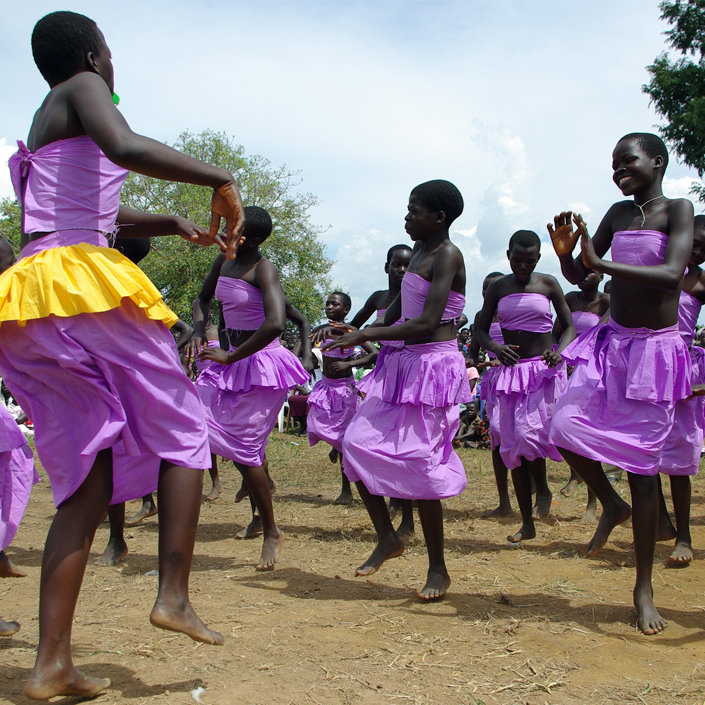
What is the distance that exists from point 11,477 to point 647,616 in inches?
113

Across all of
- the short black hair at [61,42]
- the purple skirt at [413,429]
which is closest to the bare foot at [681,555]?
the purple skirt at [413,429]

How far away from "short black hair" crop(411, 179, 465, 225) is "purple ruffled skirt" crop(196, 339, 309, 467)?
5.03 feet

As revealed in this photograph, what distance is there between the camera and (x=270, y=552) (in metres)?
4.34

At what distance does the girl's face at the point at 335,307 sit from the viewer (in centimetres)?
772

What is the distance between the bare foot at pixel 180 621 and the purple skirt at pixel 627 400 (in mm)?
1905

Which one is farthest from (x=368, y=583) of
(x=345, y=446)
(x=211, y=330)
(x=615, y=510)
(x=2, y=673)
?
(x=211, y=330)

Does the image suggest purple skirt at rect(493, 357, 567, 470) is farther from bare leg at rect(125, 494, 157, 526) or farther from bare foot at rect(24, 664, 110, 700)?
bare foot at rect(24, 664, 110, 700)

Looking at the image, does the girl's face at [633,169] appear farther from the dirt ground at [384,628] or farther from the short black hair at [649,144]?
the dirt ground at [384,628]

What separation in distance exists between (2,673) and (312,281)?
2394cm

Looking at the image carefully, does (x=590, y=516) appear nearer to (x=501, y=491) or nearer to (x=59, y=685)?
(x=501, y=491)

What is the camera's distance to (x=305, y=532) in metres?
5.46

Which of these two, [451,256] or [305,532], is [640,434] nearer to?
[451,256]

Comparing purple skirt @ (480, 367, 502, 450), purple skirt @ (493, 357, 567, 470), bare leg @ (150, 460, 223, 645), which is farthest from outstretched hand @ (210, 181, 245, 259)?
purple skirt @ (480, 367, 502, 450)

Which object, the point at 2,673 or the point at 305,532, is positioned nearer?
the point at 2,673
